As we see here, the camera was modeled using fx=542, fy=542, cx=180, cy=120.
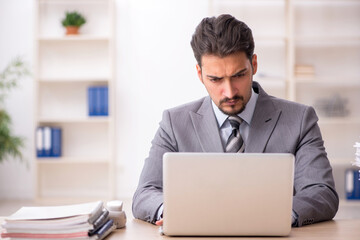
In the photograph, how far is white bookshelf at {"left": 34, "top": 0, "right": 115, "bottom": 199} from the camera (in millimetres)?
5715

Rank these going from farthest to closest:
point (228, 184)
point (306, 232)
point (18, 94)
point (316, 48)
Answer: point (18, 94)
point (316, 48)
point (306, 232)
point (228, 184)

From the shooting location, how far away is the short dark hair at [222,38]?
2.08 metres

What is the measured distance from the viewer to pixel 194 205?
147 centimetres

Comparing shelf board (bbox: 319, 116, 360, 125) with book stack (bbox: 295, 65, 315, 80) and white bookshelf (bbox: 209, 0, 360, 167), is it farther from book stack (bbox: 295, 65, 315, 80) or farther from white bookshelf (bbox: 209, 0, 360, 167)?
book stack (bbox: 295, 65, 315, 80)

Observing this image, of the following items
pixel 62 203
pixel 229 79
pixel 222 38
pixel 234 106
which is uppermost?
pixel 222 38

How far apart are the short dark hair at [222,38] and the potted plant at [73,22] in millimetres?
3558

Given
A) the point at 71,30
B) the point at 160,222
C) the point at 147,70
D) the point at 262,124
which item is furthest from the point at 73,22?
the point at 160,222

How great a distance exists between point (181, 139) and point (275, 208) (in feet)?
2.71

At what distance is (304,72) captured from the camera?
540 cm

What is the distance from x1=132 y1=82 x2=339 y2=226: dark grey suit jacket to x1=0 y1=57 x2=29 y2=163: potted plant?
3355 millimetres

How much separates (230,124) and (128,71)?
11.9 ft

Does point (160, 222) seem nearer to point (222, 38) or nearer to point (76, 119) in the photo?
point (222, 38)

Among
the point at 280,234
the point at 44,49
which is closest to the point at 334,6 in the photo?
the point at 44,49

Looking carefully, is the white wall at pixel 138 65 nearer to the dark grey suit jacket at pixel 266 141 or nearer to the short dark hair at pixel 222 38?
the dark grey suit jacket at pixel 266 141
